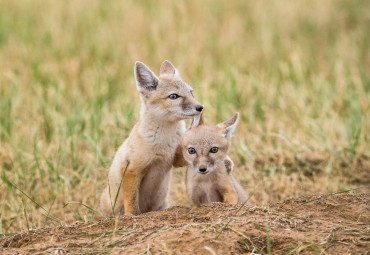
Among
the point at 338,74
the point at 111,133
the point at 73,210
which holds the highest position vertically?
the point at 338,74

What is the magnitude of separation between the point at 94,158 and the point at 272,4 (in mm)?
7804

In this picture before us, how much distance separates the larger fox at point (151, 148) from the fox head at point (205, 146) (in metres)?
0.19

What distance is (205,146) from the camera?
17.9 feet

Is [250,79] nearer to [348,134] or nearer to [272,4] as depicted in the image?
[348,134]

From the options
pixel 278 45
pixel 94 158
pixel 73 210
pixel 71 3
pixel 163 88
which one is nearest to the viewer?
pixel 163 88

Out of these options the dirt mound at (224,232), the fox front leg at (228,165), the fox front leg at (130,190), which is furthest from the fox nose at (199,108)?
the dirt mound at (224,232)

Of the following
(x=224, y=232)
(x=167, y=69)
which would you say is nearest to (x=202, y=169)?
(x=224, y=232)

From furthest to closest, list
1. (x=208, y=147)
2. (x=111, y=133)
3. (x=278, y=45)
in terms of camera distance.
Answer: (x=278, y=45)
(x=111, y=133)
(x=208, y=147)

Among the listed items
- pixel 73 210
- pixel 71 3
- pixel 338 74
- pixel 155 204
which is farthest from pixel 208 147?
pixel 71 3

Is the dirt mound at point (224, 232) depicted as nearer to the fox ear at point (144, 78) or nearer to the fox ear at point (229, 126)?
the fox ear at point (229, 126)

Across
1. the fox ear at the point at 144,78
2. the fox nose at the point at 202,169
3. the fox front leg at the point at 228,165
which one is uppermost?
the fox ear at the point at 144,78

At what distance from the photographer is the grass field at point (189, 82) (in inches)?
281

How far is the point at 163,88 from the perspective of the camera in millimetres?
5965

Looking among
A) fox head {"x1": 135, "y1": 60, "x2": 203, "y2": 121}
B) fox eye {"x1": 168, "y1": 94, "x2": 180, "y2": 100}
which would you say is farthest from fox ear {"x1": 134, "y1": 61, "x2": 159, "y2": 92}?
fox eye {"x1": 168, "y1": 94, "x2": 180, "y2": 100}
